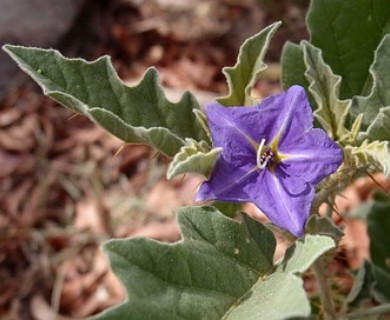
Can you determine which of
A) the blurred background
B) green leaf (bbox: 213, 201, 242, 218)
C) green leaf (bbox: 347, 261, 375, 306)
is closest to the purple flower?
green leaf (bbox: 213, 201, 242, 218)

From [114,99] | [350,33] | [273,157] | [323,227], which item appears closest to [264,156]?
[273,157]

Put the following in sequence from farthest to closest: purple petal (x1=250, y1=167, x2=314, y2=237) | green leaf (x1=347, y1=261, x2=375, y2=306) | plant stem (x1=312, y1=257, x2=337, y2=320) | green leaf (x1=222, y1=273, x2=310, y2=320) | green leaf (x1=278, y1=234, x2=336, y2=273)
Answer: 1. green leaf (x1=347, y1=261, x2=375, y2=306)
2. plant stem (x1=312, y1=257, x2=337, y2=320)
3. purple petal (x1=250, y1=167, x2=314, y2=237)
4. green leaf (x1=278, y1=234, x2=336, y2=273)
5. green leaf (x1=222, y1=273, x2=310, y2=320)

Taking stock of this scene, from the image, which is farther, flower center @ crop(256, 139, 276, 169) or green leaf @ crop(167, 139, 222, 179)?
flower center @ crop(256, 139, 276, 169)

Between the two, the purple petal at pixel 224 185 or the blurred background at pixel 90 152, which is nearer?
the purple petal at pixel 224 185

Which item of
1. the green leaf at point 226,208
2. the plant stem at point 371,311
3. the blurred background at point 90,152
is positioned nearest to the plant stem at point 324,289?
the plant stem at point 371,311

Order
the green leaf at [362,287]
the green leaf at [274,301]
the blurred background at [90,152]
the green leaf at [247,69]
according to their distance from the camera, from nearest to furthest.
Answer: the green leaf at [274,301], the green leaf at [247,69], the green leaf at [362,287], the blurred background at [90,152]

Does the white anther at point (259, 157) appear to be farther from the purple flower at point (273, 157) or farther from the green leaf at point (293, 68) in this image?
the green leaf at point (293, 68)

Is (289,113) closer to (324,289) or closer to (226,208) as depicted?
(226,208)

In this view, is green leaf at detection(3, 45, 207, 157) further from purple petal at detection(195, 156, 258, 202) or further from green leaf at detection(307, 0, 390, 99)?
green leaf at detection(307, 0, 390, 99)
